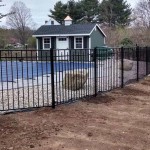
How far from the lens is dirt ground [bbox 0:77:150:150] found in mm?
5305

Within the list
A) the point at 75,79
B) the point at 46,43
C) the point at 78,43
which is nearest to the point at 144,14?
the point at 78,43

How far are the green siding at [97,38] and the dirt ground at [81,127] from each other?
2401 centimetres

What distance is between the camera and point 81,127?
6.26 meters

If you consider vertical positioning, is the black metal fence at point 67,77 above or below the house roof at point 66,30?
below

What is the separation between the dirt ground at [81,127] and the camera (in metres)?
5.30

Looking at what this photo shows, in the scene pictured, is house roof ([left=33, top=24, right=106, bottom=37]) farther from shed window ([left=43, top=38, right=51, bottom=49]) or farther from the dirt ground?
the dirt ground

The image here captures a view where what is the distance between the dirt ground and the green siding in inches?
945

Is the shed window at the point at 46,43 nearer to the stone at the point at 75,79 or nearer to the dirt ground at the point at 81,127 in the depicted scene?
the stone at the point at 75,79

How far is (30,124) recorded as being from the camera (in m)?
6.34

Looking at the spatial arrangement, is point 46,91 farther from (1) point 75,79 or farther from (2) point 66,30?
(2) point 66,30

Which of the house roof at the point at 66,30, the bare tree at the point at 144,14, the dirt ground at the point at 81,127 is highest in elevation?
the bare tree at the point at 144,14

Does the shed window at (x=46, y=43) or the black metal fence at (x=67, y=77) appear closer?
the black metal fence at (x=67, y=77)

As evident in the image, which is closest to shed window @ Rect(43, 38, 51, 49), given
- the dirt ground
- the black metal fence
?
the black metal fence

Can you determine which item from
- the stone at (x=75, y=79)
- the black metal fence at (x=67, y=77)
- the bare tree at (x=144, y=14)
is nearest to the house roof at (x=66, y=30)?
the bare tree at (x=144, y=14)
